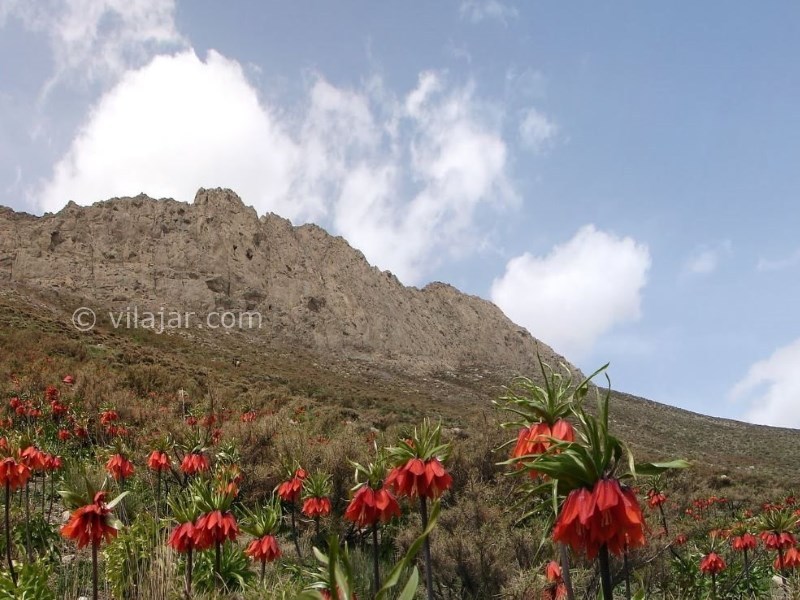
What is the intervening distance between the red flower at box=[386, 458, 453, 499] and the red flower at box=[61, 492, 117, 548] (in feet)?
5.64

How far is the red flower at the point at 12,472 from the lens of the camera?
454 centimetres

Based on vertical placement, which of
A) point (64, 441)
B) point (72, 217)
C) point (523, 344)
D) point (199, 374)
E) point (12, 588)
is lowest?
point (12, 588)

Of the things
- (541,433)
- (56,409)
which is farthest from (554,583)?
(56,409)

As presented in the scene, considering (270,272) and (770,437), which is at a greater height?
(270,272)

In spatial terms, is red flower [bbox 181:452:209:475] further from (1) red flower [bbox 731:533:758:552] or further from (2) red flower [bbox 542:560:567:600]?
(1) red flower [bbox 731:533:758:552]

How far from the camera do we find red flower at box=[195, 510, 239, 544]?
412 centimetres

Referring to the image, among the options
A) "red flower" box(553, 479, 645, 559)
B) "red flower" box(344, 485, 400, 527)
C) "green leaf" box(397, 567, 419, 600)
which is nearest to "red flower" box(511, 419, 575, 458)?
"red flower" box(553, 479, 645, 559)

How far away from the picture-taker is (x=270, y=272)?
61062 mm

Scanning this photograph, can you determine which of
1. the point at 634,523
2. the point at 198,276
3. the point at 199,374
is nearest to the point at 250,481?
the point at 634,523

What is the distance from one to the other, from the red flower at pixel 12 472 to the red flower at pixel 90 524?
117cm

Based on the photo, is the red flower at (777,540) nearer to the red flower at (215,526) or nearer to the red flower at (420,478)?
the red flower at (420,478)

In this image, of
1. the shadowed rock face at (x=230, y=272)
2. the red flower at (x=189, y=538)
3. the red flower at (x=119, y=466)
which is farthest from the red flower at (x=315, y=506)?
the shadowed rock face at (x=230, y=272)

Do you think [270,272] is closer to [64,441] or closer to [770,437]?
[770,437]

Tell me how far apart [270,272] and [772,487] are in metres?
47.5
